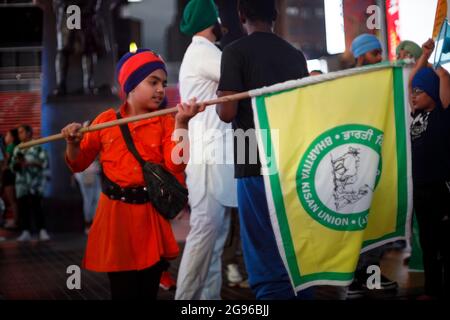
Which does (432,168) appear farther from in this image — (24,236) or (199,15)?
(24,236)

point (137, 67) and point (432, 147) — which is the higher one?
point (137, 67)

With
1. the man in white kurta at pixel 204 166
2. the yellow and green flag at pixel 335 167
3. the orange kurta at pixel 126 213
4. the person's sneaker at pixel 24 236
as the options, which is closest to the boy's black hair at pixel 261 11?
the man in white kurta at pixel 204 166

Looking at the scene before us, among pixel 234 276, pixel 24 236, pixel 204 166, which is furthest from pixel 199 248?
pixel 24 236

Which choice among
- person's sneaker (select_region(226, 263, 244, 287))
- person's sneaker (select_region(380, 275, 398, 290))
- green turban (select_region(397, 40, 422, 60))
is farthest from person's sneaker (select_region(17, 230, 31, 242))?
green turban (select_region(397, 40, 422, 60))

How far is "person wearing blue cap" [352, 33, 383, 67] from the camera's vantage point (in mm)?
4031

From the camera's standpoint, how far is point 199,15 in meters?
4.08

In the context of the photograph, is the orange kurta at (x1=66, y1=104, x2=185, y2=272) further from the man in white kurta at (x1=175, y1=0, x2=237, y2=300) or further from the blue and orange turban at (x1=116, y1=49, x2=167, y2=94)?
the man in white kurta at (x1=175, y1=0, x2=237, y2=300)

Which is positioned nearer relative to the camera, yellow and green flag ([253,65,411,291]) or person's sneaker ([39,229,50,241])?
yellow and green flag ([253,65,411,291])

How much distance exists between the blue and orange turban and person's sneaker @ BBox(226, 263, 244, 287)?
225 centimetres

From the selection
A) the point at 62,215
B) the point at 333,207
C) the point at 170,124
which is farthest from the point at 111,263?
the point at 62,215

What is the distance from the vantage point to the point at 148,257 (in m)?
3.16

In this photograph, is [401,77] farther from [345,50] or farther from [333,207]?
[345,50]

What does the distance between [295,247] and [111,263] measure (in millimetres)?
790

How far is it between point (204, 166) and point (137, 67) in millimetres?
965
